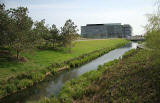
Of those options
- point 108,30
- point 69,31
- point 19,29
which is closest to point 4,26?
point 19,29

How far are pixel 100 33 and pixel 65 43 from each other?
141025 mm

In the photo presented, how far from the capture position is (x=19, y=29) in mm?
21609

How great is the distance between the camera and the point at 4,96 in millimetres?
12680

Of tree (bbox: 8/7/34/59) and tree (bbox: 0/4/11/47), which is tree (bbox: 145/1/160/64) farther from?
tree (bbox: 0/4/11/47)

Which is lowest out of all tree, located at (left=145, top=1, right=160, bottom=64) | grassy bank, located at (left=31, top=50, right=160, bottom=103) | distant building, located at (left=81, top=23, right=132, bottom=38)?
grassy bank, located at (left=31, top=50, right=160, bottom=103)

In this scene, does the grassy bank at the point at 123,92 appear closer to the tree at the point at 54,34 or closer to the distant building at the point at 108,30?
the tree at the point at 54,34

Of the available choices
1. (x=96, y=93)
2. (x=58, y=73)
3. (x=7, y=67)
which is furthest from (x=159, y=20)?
(x=7, y=67)

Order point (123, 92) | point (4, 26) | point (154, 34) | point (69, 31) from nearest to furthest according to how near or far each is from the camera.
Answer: point (123, 92)
point (154, 34)
point (4, 26)
point (69, 31)

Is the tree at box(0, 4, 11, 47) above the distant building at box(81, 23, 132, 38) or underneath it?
underneath

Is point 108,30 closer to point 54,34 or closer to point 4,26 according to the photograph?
point 54,34

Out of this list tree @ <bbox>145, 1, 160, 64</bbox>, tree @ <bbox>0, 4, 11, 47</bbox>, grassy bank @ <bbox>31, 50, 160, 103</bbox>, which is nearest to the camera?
grassy bank @ <bbox>31, 50, 160, 103</bbox>

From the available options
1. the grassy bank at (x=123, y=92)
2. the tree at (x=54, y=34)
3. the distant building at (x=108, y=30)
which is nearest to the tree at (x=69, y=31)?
the tree at (x=54, y=34)

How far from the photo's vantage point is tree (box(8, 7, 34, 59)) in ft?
68.4

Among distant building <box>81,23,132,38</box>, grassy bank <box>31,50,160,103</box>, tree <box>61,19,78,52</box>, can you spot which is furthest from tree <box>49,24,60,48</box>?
distant building <box>81,23,132,38</box>
